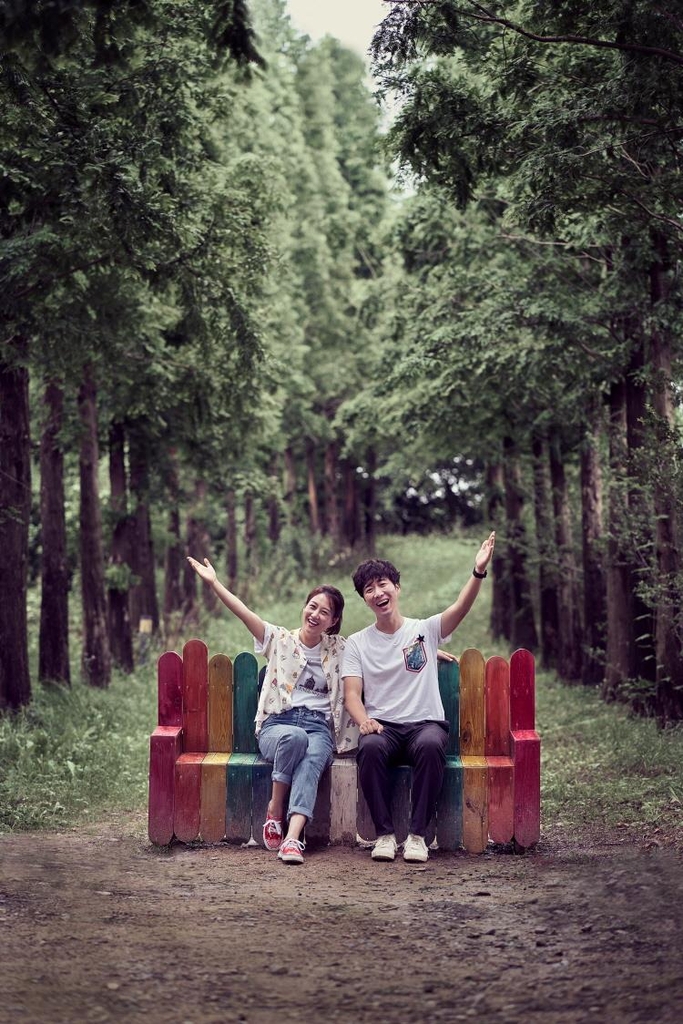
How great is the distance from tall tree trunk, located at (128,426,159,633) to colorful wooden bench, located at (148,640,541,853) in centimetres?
1165

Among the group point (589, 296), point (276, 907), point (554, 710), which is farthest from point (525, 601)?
point (276, 907)

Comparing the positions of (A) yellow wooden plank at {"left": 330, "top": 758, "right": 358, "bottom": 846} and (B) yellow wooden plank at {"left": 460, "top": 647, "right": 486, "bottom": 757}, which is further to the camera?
(B) yellow wooden plank at {"left": 460, "top": 647, "right": 486, "bottom": 757}

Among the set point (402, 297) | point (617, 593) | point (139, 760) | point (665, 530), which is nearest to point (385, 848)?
point (665, 530)

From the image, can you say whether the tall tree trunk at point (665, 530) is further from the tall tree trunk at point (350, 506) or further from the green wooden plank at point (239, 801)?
the tall tree trunk at point (350, 506)

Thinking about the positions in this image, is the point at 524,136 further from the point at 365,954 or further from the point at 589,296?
the point at 365,954

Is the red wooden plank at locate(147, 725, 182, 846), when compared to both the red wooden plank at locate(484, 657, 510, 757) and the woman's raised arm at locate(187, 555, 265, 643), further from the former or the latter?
the red wooden plank at locate(484, 657, 510, 757)

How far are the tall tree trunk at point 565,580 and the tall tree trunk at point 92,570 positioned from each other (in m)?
7.15

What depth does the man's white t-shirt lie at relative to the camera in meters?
7.32

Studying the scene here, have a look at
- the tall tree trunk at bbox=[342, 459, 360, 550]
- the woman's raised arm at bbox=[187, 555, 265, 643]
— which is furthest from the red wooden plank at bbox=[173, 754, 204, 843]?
the tall tree trunk at bbox=[342, 459, 360, 550]

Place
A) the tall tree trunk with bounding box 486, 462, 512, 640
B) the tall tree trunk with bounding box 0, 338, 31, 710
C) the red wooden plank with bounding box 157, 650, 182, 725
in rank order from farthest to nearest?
the tall tree trunk with bounding box 486, 462, 512, 640 < the tall tree trunk with bounding box 0, 338, 31, 710 < the red wooden plank with bounding box 157, 650, 182, 725

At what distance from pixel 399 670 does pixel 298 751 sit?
2.67 feet

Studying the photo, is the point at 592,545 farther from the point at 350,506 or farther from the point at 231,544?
the point at 350,506

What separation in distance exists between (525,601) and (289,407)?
12.7 meters

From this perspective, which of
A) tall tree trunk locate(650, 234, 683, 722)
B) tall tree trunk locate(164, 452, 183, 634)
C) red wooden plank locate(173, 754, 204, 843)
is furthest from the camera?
tall tree trunk locate(164, 452, 183, 634)
